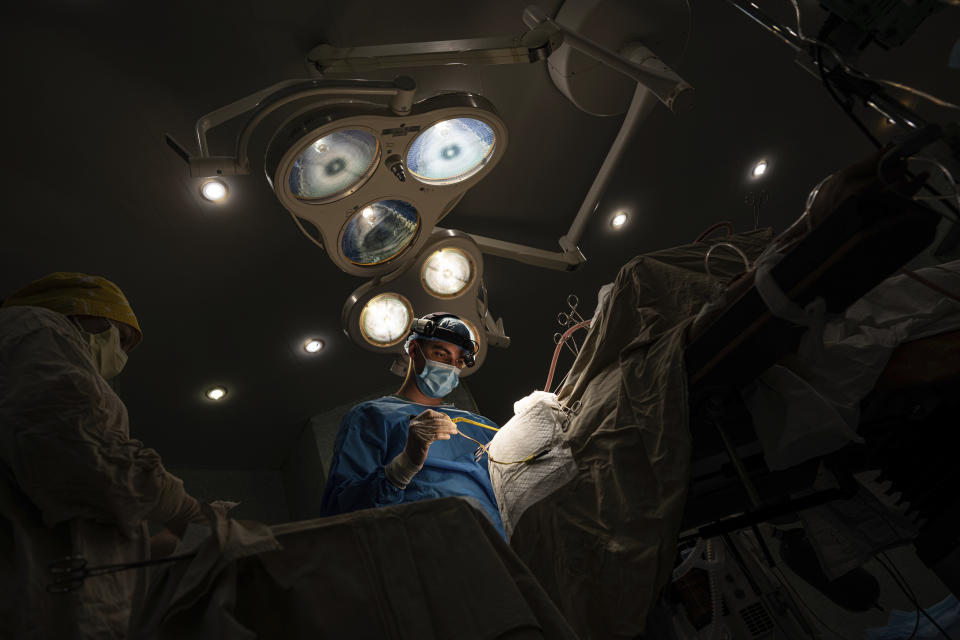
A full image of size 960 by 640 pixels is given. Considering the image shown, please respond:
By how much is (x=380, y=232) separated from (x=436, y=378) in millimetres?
766

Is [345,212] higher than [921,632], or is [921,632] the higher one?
[345,212]

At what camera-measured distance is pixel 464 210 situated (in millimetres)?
3107

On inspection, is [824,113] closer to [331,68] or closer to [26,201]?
[331,68]

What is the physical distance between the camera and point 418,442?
2.27 metres

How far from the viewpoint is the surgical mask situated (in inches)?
73.2

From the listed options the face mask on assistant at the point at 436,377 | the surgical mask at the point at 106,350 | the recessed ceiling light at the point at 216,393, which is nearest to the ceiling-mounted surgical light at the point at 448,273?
the face mask on assistant at the point at 436,377

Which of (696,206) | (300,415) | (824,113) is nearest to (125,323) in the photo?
(300,415)

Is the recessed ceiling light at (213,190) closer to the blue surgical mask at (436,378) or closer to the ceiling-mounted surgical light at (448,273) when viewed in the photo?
the ceiling-mounted surgical light at (448,273)

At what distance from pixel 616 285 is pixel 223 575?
1.36m

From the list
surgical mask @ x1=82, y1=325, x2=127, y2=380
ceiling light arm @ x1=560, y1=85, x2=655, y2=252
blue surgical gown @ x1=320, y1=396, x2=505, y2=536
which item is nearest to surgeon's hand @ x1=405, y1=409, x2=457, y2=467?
blue surgical gown @ x1=320, y1=396, x2=505, y2=536

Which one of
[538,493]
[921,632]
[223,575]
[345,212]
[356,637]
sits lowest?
[921,632]

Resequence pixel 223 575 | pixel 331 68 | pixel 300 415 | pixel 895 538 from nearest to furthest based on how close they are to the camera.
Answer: pixel 223 575 → pixel 895 538 → pixel 331 68 → pixel 300 415

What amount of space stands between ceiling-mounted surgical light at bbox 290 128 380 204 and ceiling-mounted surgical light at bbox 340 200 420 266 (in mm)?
157

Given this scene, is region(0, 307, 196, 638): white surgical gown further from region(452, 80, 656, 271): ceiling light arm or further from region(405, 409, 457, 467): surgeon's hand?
region(452, 80, 656, 271): ceiling light arm
